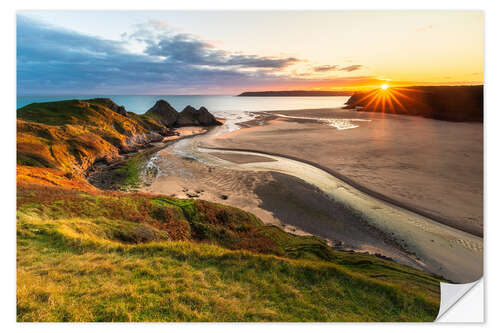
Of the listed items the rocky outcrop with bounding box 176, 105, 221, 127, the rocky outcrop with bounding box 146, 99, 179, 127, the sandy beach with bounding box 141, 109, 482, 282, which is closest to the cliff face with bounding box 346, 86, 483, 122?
the sandy beach with bounding box 141, 109, 482, 282

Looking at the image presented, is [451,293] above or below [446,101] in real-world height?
below

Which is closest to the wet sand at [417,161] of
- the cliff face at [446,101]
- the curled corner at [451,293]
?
the cliff face at [446,101]

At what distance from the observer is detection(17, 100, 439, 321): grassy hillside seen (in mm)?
4840

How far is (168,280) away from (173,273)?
261mm

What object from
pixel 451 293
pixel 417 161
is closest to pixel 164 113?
pixel 417 161

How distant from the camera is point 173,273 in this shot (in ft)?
18.5

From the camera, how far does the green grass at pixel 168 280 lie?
15.8ft

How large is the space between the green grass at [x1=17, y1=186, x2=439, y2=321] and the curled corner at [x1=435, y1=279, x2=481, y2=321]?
219 mm

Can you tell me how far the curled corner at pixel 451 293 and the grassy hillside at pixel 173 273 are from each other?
22cm

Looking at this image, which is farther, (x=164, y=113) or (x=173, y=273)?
(x=164, y=113)

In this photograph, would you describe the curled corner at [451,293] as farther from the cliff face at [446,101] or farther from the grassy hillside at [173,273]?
the cliff face at [446,101]

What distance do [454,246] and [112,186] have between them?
2270cm
